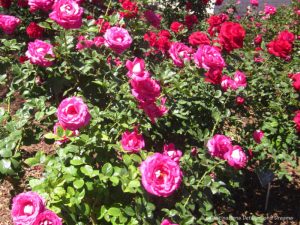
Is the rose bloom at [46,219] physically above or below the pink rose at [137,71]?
below

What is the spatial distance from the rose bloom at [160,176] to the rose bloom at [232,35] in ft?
3.16

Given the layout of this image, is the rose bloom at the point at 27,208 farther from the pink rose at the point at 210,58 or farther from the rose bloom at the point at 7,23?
the rose bloom at the point at 7,23

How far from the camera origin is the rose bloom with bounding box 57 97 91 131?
133 centimetres

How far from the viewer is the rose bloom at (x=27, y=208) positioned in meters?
1.14

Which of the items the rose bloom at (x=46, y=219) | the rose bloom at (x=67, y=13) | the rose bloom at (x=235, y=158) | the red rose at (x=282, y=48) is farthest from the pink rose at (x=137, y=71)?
the red rose at (x=282, y=48)

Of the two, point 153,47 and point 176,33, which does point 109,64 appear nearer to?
point 153,47

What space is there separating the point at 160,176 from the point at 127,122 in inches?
19.4

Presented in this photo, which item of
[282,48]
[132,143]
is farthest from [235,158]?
[282,48]

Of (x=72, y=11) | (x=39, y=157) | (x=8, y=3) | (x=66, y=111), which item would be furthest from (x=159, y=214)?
(x=8, y=3)

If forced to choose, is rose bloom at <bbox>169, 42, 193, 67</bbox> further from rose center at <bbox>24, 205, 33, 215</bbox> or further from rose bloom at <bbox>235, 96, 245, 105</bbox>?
rose center at <bbox>24, 205, 33, 215</bbox>

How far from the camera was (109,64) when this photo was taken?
2.11 metres

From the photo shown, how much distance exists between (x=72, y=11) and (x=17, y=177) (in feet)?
2.67

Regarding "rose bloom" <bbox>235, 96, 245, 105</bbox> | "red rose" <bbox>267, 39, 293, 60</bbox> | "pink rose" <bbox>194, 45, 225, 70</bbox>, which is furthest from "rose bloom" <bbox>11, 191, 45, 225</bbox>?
"red rose" <bbox>267, 39, 293, 60</bbox>

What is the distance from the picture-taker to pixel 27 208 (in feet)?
3.85
